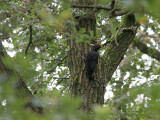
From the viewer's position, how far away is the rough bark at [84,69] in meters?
3.02

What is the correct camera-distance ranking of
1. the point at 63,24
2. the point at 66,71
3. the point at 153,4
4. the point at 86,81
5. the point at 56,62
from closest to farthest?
the point at 153,4 < the point at 63,24 < the point at 86,81 < the point at 56,62 < the point at 66,71

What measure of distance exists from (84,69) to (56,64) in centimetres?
101

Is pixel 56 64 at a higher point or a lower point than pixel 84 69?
higher

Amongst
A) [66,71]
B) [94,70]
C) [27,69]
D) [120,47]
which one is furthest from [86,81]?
[27,69]

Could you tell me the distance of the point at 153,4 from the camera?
706 millimetres

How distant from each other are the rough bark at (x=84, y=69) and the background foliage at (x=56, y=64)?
20 cm

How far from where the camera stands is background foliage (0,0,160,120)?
0.82 m

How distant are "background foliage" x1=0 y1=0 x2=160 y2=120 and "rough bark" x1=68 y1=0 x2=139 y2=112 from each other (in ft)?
0.65

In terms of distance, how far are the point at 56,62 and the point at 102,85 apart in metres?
1.19

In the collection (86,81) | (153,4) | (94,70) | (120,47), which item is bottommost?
(153,4)

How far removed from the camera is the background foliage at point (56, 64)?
2.70ft

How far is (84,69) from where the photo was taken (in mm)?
3221

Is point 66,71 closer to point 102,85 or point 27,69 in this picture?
point 102,85

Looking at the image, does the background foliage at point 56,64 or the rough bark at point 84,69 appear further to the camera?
the rough bark at point 84,69
